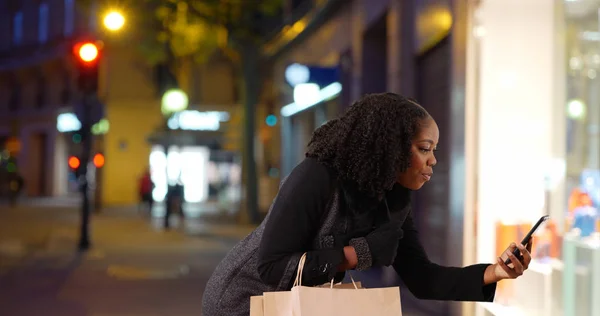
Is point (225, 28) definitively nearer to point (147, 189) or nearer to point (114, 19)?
point (114, 19)

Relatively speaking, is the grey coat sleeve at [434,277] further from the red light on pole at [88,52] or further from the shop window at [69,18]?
the shop window at [69,18]

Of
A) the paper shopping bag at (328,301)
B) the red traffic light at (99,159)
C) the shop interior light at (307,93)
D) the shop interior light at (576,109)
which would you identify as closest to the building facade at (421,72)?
the shop interior light at (307,93)

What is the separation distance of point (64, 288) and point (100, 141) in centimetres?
2981

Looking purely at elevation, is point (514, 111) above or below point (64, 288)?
above

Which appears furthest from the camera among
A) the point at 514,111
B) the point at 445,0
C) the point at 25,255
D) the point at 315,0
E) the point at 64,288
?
the point at 315,0

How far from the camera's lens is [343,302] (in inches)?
93.8

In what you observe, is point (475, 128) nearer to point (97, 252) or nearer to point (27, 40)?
point (97, 252)

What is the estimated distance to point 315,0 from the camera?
63.0 ft

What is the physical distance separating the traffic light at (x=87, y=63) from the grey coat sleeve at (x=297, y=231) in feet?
45.0

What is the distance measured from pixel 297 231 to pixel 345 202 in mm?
182

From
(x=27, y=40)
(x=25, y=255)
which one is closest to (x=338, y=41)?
(x=25, y=255)

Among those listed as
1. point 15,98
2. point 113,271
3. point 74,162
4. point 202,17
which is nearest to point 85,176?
point 74,162

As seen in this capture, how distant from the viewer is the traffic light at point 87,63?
1544 centimetres

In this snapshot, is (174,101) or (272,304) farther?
(174,101)
